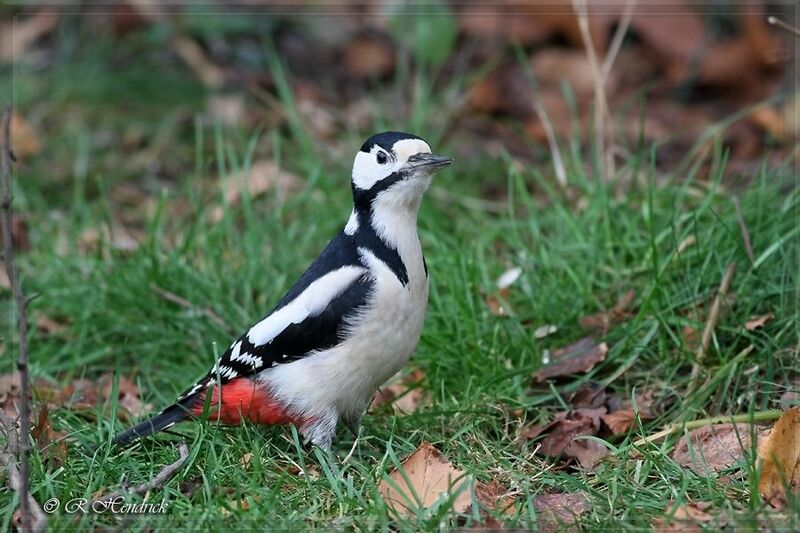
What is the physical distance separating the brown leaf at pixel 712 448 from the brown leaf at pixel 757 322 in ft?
1.60

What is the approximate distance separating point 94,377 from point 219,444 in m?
1.25

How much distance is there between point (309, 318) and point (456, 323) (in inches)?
33.7

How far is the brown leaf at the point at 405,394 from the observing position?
4098 mm

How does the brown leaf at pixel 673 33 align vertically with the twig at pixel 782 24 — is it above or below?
below

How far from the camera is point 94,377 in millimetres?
4602

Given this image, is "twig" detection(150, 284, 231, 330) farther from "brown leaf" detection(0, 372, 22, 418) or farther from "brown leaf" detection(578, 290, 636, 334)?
"brown leaf" detection(578, 290, 636, 334)

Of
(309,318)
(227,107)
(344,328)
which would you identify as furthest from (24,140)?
(344,328)

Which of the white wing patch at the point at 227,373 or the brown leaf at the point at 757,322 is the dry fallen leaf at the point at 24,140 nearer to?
the white wing patch at the point at 227,373

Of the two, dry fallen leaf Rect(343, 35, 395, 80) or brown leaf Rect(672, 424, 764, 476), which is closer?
brown leaf Rect(672, 424, 764, 476)

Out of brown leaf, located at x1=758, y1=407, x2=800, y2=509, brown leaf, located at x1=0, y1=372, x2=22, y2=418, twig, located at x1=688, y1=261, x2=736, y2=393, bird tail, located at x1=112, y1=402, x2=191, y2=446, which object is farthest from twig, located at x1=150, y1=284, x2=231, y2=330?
brown leaf, located at x1=758, y1=407, x2=800, y2=509

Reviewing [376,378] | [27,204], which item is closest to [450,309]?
[376,378]

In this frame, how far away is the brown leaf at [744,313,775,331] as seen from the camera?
3.98 meters

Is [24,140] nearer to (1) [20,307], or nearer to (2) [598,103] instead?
(2) [598,103]

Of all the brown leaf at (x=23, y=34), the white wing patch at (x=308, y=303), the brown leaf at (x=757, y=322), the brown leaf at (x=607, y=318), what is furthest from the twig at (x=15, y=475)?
the brown leaf at (x=23, y=34)
